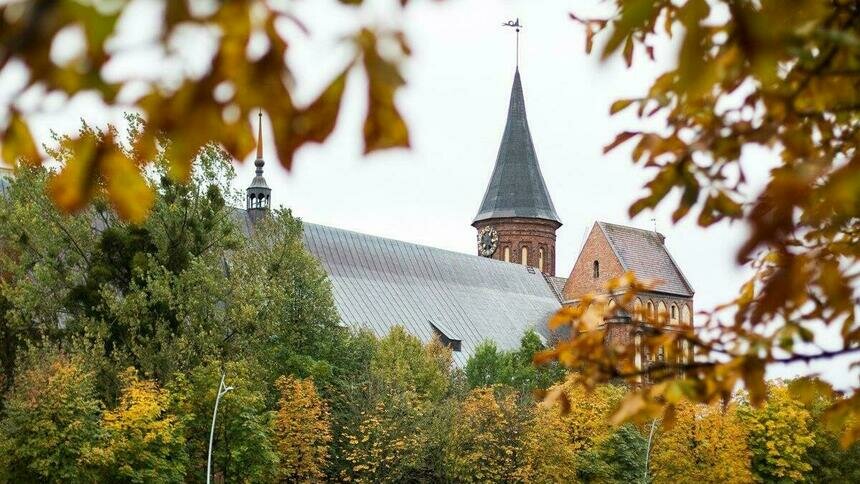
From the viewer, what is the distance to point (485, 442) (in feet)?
130

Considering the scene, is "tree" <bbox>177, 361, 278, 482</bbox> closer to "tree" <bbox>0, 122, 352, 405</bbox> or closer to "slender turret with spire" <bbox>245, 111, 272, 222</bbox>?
"tree" <bbox>0, 122, 352, 405</bbox>

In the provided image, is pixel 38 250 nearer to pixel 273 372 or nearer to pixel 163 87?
pixel 273 372

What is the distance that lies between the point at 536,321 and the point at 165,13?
221 ft

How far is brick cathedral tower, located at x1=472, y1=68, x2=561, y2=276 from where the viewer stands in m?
78.9

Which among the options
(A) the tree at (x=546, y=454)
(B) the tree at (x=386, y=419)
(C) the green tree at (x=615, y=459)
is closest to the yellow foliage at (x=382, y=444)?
(B) the tree at (x=386, y=419)

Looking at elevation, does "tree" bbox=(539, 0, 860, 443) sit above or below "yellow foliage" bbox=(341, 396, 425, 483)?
below

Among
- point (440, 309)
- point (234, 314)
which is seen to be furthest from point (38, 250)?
point (440, 309)

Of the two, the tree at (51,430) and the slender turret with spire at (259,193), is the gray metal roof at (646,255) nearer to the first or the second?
the slender turret with spire at (259,193)

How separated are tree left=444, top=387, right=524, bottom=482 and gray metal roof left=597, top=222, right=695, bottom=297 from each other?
2827 cm

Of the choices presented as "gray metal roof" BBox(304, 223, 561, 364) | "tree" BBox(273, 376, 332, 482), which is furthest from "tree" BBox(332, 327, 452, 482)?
"gray metal roof" BBox(304, 223, 561, 364)

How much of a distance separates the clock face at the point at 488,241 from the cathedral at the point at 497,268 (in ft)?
0.29

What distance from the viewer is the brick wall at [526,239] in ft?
258

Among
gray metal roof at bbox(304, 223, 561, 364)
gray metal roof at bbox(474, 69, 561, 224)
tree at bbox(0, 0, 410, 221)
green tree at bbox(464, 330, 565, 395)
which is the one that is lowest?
tree at bbox(0, 0, 410, 221)

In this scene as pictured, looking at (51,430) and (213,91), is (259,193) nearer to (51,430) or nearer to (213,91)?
(51,430)
